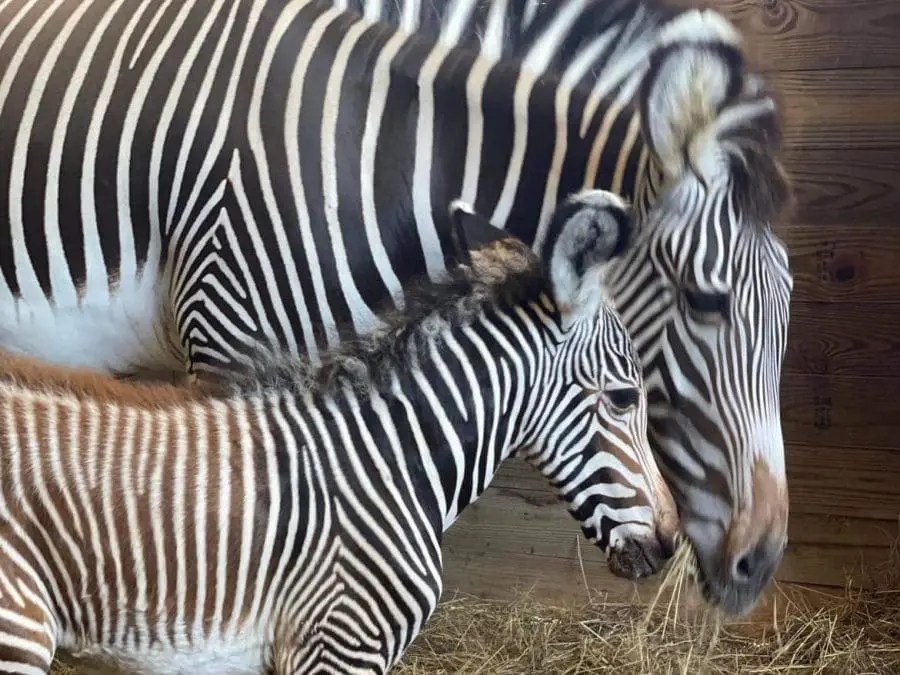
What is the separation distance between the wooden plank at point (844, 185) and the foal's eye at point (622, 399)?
90cm

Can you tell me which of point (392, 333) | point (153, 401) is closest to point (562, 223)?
point (392, 333)

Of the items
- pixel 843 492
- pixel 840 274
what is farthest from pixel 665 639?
pixel 840 274

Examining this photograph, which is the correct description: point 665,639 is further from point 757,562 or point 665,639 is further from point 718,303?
point 718,303

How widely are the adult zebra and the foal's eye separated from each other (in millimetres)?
193

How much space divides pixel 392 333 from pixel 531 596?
4.29 ft

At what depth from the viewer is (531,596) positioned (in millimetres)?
2369

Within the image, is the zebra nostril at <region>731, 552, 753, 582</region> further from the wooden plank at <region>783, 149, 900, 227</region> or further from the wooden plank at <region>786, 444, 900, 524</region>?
the wooden plank at <region>783, 149, 900, 227</region>

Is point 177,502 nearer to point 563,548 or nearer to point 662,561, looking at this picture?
point 662,561

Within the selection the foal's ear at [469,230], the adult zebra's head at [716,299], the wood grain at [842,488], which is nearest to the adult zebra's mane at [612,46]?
the adult zebra's head at [716,299]

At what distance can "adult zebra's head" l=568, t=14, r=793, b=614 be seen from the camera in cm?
139

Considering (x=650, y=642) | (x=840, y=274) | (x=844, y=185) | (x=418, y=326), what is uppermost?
(x=844, y=185)

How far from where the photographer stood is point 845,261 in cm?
Result: 204

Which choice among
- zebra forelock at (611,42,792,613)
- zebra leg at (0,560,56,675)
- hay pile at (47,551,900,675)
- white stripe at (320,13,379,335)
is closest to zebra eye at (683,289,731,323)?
zebra forelock at (611,42,792,613)

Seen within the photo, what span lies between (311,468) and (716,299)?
740 millimetres
